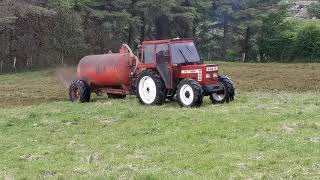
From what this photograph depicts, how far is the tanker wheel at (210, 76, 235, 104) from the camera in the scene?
53.0ft

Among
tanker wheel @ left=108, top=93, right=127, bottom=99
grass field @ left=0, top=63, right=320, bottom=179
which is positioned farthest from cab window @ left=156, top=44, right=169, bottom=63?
tanker wheel @ left=108, top=93, right=127, bottom=99

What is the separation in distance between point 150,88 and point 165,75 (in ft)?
2.18

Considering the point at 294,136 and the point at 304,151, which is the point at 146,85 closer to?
the point at 294,136

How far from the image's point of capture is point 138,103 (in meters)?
17.3

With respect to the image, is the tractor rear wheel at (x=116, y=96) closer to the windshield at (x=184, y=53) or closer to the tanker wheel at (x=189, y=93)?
the windshield at (x=184, y=53)

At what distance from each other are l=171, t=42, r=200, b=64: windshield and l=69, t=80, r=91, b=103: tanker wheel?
4.04 metres

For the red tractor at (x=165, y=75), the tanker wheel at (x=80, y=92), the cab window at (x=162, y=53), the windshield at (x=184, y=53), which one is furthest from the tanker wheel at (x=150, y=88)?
the tanker wheel at (x=80, y=92)

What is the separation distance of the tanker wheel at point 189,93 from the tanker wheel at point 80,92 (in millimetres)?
4501

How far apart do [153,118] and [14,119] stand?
12.6 ft

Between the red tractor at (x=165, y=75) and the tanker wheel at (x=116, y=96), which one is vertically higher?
the red tractor at (x=165, y=75)

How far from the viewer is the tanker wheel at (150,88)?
1630 cm

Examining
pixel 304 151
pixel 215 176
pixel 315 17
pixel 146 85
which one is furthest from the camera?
pixel 315 17

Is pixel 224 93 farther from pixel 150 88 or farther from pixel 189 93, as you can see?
pixel 150 88

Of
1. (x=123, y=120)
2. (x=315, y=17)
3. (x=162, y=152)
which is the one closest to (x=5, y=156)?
(x=162, y=152)
